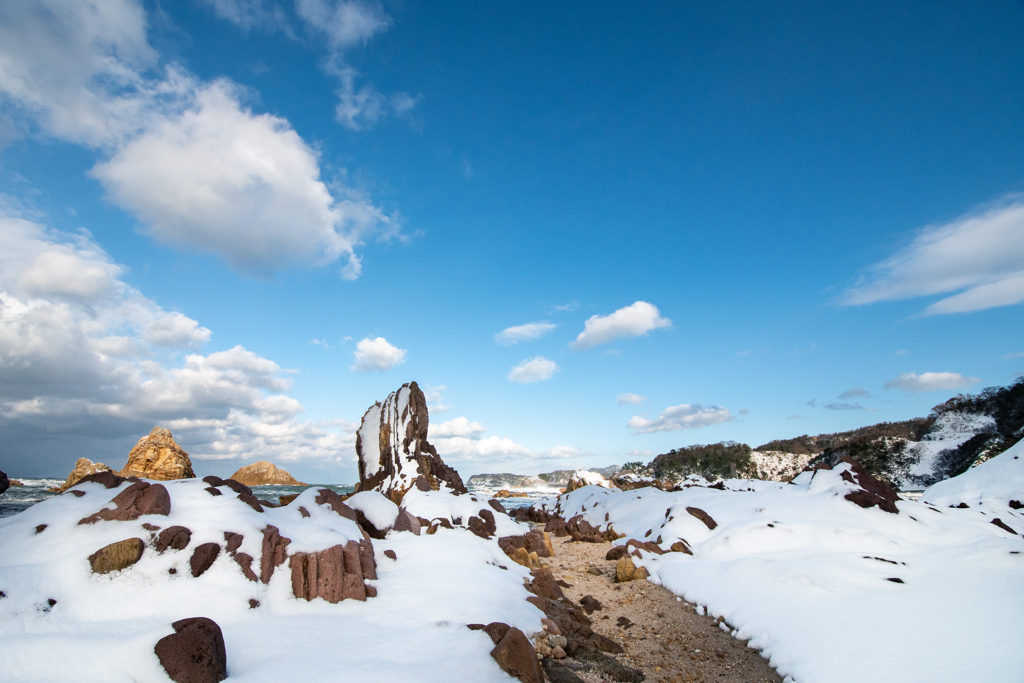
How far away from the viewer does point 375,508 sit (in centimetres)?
1359

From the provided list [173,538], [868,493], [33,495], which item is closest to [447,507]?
[173,538]

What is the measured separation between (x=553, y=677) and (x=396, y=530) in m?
7.30

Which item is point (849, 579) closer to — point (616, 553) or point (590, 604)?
point (590, 604)

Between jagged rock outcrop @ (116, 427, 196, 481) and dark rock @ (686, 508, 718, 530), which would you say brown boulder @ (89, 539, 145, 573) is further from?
jagged rock outcrop @ (116, 427, 196, 481)

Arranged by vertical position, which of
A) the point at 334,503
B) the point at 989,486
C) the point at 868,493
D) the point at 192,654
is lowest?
the point at 989,486

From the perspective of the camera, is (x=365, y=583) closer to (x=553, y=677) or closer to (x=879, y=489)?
(x=553, y=677)

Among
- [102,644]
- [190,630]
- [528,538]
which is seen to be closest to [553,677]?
[190,630]

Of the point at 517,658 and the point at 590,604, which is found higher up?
the point at 517,658

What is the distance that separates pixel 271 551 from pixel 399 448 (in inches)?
771

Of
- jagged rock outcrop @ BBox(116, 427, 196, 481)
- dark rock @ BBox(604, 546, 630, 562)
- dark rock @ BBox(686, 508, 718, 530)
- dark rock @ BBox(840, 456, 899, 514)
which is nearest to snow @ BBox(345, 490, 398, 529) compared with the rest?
dark rock @ BBox(604, 546, 630, 562)

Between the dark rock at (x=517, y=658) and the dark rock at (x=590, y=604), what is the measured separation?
6624mm

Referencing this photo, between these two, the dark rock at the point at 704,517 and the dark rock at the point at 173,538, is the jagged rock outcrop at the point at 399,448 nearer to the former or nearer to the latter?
the dark rock at the point at 704,517

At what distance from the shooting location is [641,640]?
10.5 meters

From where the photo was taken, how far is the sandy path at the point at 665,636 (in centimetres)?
864
